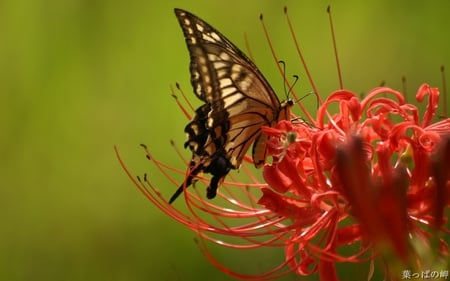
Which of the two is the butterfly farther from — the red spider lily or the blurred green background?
the blurred green background

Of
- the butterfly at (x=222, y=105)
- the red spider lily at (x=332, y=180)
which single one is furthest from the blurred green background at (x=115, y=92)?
the red spider lily at (x=332, y=180)

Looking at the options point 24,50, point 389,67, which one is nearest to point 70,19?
point 24,50

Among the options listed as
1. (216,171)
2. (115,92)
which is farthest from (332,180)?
(115,92)

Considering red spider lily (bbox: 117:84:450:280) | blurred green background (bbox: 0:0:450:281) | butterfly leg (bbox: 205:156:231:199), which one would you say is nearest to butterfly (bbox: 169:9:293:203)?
butterfly leg (bbox: 205:156:231:199)

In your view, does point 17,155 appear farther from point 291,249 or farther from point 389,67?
point 291,249

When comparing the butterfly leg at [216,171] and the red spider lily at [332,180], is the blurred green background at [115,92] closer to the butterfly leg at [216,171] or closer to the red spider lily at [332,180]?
the butterfly leg at [216,171]

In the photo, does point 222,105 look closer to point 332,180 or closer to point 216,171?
point 216,171
